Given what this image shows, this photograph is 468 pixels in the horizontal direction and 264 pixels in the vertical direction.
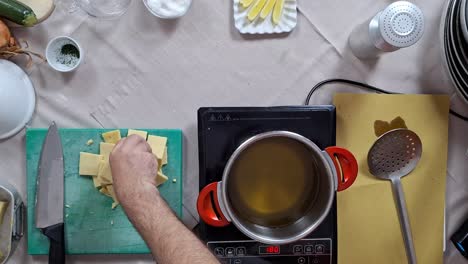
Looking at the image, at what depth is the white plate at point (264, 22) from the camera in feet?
2.68

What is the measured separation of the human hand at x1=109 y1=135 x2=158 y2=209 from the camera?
2.36 feet

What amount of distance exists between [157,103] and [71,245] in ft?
0.91

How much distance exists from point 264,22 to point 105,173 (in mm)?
356

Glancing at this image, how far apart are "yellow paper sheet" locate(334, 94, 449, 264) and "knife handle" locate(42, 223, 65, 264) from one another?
458 millimetres

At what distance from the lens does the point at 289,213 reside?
2.55 feet

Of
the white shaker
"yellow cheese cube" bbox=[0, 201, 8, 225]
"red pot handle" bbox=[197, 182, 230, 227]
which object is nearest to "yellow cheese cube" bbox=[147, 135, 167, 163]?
"red pot handle" bbox=[197, 182, 230, 227]

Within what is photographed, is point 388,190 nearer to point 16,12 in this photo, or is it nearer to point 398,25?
point 398,25

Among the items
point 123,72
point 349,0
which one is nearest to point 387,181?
point 349,0

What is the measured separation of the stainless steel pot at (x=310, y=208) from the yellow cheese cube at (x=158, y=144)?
0.13 m

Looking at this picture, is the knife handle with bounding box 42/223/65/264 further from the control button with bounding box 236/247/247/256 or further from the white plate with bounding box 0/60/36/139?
the control button with bounding box 236/247/247/256

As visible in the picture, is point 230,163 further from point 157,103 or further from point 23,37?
point 23,37

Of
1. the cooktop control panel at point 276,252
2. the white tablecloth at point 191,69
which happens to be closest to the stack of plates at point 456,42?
the white tablecloth at point 191,69

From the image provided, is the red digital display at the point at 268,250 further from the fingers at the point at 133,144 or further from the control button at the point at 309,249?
the fingers at the point at 133,144

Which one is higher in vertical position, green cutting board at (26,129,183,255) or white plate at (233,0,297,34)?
white plate at (233,0,297,34)
